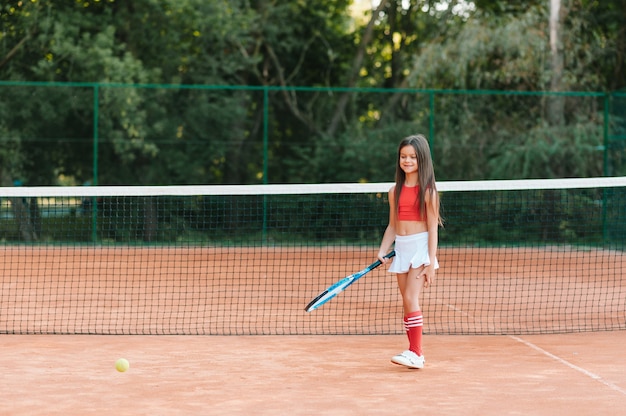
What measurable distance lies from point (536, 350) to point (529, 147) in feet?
35.8

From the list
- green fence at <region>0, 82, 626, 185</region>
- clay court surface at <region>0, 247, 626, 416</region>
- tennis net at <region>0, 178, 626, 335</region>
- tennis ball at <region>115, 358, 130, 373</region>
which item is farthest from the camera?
green fence at <region>0, 82, 626, 185</region>

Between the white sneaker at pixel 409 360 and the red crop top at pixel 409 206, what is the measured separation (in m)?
0.79

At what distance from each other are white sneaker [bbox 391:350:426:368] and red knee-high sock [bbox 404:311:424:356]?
0.15ft

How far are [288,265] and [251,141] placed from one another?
5.52 metres

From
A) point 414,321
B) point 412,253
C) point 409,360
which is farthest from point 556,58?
point 409,360

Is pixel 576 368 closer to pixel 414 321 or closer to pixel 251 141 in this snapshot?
pixel 414 321

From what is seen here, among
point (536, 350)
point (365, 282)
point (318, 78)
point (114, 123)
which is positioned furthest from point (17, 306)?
point (318, 78)

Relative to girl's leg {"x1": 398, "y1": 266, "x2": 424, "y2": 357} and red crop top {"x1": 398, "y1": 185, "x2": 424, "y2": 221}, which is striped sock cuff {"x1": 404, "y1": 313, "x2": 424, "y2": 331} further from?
red crop top {"x1": 398, "y1": 185, "x2": 424, "y2": 221}

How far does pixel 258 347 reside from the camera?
6293 mm

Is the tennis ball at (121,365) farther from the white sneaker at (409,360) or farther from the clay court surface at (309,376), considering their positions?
the white sneaker at (409,360)

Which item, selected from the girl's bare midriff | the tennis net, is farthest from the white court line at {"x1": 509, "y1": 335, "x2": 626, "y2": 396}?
the girl's bare midriff

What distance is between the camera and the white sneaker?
5.43 m

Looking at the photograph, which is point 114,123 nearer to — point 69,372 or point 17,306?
point 17,306

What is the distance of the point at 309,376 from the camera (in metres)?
5.29
